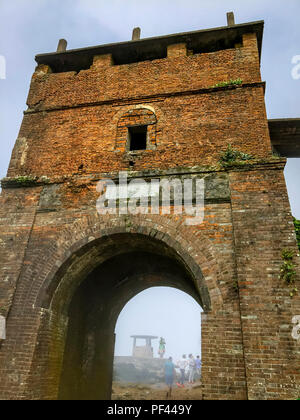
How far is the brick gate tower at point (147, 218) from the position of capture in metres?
4.85

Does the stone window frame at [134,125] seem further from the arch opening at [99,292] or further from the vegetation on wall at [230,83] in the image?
the arch opening at [99,292]

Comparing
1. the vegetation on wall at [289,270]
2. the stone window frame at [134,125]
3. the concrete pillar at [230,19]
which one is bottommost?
the vegetation on wall at [289,270]

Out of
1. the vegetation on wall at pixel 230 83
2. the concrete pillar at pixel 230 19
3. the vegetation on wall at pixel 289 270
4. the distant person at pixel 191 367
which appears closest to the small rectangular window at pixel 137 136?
the vegetation on wall at pixel 230 83

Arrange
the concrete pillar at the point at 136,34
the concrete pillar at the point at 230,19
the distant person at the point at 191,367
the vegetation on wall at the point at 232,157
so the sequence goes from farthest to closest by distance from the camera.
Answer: the distant person at the point at 191,367, the concrete pillar at the point at 136,34, the concrete pillar at the point at 230,19, the vegetation on wall at the point at 232,157

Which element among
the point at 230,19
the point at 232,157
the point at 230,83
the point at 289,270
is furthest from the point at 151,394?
the point at 230,19

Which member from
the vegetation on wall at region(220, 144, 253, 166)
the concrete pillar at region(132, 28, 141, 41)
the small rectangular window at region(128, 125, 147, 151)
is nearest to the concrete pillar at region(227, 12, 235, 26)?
the concrete pillar at region(132, 28, 141, 41)

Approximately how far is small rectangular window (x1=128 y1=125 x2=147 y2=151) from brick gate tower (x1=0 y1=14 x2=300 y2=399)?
1.5 inches

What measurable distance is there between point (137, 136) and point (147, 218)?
2.87 metres

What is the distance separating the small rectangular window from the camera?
7.42 meters

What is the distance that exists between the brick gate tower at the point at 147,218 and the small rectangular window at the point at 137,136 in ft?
0.13

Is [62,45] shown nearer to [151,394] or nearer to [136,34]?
[136,34]

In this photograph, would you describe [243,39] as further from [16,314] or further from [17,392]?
[17,392]

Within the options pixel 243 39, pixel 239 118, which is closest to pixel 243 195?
pixel 239 118

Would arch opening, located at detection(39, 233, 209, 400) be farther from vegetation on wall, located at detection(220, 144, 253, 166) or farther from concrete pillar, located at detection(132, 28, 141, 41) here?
concrete pillar, located at detection(132, 28, 141, 41)
